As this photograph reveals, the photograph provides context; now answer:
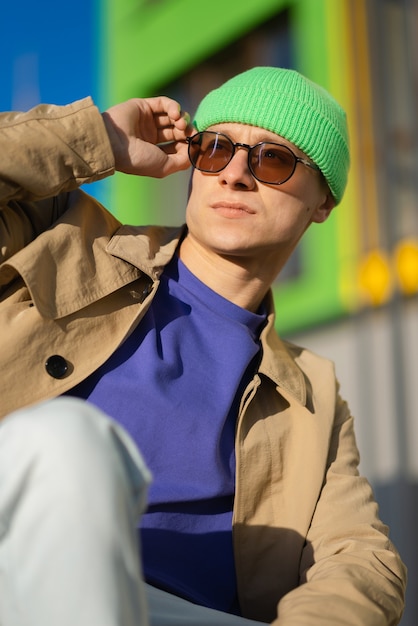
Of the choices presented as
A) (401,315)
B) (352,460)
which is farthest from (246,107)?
(401,315)

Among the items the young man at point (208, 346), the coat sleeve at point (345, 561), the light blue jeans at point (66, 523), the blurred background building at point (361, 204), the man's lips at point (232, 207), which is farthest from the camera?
the blurred background building at point (361, 204)

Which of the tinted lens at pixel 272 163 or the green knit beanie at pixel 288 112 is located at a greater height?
the green knit beanie at pixel 288 112

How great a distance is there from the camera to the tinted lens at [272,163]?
2.40 m

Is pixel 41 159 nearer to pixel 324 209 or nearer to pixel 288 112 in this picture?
pixel 288 112

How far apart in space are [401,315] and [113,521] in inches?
160

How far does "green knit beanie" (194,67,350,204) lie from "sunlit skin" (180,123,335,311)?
0.09ft

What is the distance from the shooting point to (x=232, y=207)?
7.74ft

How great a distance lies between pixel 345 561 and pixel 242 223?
81 cm

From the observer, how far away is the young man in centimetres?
200

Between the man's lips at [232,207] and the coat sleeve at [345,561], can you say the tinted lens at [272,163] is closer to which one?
the man's lips at [232,207]

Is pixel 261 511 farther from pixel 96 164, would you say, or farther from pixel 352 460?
pixel 96 164

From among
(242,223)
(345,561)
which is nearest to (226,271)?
(242,223)

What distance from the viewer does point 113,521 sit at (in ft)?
3.69

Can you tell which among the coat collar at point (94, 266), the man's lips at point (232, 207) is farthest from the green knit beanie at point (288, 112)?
the coat collar at point (94, 266)
